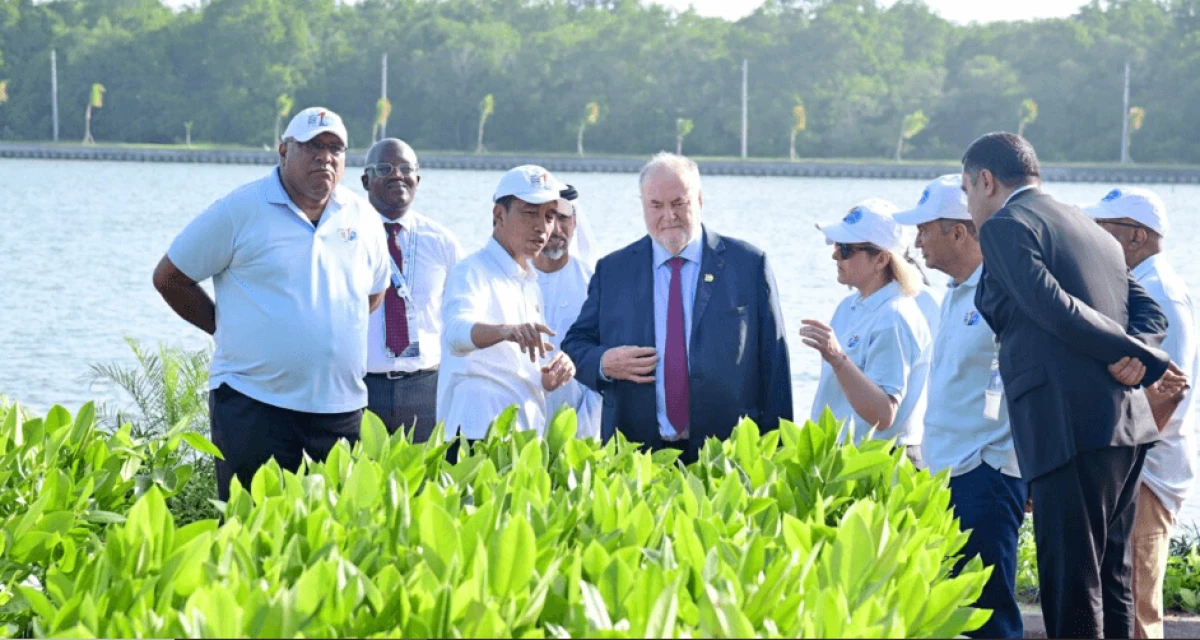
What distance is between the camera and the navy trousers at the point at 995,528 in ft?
15.7

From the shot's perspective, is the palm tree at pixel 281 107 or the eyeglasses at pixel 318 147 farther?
the palm tree at pixel 281 107

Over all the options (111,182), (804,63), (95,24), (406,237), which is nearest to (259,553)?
(406,237)

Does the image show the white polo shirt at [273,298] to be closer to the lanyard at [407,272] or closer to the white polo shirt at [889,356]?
the lanyard at [407,272]

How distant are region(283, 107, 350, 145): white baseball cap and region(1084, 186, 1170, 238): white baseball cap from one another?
2.45m

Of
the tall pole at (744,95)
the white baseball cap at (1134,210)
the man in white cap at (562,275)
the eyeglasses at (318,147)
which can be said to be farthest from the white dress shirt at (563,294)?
the tall pole at (744,95)

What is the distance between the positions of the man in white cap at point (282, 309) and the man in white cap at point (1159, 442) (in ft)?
8.11

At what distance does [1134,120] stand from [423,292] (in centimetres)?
10408

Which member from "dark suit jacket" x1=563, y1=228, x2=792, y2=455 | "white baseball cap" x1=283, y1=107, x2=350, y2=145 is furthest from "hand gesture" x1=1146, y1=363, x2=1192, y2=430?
"white baseball cap" x1=283, y1=107, x2=350, y2=145

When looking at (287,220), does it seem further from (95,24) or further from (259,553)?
(95,24)

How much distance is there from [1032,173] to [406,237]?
285cm

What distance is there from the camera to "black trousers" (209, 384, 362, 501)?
519 cm

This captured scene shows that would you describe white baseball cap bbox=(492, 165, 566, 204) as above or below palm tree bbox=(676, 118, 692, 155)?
below

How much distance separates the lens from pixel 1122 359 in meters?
4.35

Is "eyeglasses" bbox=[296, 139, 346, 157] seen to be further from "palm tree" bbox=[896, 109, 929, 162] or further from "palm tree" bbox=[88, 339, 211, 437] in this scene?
"palm tree" bbox=[896, 109, 929, 162]
